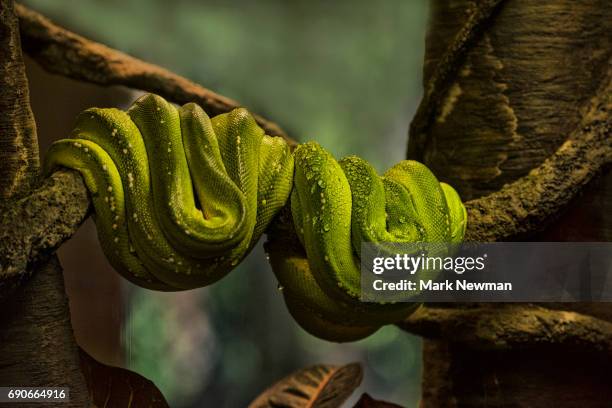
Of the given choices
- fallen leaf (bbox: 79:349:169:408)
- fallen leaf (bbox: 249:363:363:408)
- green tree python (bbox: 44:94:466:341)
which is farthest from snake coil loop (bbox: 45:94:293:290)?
fallen leaf (bbox: 249:363:363:408)

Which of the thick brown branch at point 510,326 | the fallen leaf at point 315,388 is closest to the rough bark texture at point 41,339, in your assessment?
the fallen leaf at point 315,388

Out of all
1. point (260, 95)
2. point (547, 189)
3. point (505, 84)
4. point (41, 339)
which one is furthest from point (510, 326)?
point (41, 339)

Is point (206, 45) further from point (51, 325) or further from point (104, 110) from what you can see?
point (51, 325)

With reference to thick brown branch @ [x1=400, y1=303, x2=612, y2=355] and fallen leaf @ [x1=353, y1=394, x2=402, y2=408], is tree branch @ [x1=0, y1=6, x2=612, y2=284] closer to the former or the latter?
thick brown branch @ [x1=400, y1=303, x2=612, y2=355]

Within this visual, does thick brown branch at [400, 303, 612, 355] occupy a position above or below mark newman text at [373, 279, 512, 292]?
below

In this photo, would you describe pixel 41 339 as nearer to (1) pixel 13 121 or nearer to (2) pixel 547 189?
(1) pixel 13 121

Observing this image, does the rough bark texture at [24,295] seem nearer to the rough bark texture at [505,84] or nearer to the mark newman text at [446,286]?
the mark newman text at [446,286]

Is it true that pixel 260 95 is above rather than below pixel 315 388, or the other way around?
above
